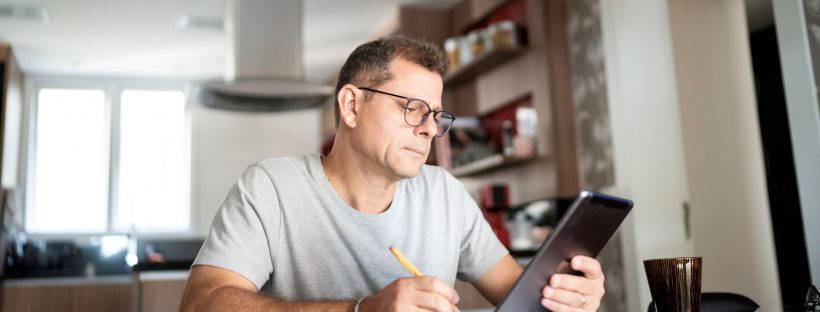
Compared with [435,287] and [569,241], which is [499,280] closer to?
[569,241]

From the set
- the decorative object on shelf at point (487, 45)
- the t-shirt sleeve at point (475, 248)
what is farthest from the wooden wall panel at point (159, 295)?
the decorative object on shelf at point (487, 45)

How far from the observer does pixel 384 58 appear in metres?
1.33

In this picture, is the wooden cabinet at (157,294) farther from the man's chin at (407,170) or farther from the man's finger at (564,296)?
the man's finger at (564,296)

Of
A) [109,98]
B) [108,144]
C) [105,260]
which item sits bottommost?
[105,260]

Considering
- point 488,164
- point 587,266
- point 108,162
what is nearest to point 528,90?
point 488,164

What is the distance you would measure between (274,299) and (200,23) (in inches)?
164

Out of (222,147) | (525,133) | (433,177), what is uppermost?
(222,147)

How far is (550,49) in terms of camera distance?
363 centimetres

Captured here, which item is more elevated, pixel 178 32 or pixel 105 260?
pixel 178 32

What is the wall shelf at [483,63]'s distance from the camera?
150 inches

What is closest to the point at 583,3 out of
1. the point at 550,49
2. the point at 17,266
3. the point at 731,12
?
the point at 550,49

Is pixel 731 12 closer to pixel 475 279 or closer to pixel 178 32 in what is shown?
pixel 475 279

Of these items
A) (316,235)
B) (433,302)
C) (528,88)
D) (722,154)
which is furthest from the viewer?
(528,88)

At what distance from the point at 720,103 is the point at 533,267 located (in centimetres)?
233
